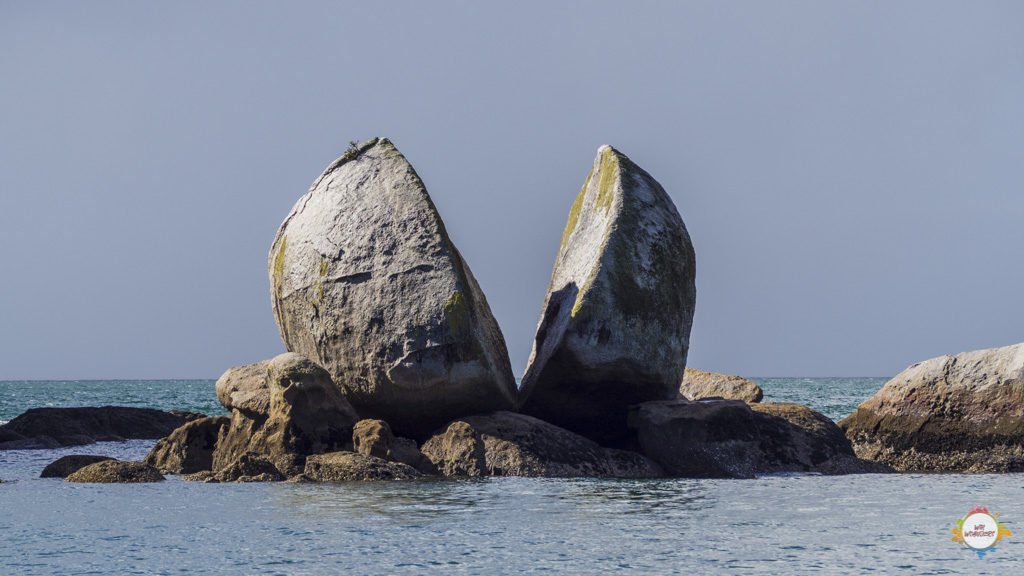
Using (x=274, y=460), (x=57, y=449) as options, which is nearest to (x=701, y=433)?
(x=274, y=460)

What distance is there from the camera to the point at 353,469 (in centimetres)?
2025

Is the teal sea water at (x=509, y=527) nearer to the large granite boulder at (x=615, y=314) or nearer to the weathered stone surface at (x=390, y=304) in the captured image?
the weathered stone surface at (x=390, y=304)

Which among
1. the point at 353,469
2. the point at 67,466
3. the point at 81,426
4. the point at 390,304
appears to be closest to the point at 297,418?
the point at 353,469

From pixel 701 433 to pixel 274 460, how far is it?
7744mm

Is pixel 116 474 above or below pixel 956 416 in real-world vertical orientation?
below

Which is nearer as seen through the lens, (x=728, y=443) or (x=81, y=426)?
(x=728, y=443)

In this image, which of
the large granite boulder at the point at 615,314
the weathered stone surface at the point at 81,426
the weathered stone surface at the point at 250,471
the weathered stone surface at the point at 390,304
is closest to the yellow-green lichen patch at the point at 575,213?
the large granite boulder at the point at 615,314

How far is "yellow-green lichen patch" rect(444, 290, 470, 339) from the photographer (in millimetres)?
21484

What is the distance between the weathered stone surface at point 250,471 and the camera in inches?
805

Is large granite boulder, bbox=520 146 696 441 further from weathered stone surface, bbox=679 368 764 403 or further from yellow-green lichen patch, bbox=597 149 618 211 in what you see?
weathered stone surface, bbox=679 368 764 403

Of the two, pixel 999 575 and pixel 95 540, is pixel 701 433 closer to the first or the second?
pixel 999 575

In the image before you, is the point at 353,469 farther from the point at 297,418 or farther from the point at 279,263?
the point at 279,263

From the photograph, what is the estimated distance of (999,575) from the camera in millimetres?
12102

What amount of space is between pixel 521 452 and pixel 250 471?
15.6ft
